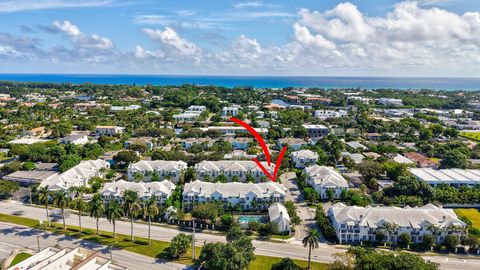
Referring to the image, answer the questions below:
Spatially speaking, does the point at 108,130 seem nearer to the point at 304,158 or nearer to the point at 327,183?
→ the point at 304,158

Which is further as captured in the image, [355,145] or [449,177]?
[355,145]

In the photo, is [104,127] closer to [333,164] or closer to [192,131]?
[192,131]

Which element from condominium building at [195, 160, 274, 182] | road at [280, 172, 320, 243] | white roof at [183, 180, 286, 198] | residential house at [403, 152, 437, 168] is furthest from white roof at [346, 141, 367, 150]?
white roof at [183, 180, 286, 198]

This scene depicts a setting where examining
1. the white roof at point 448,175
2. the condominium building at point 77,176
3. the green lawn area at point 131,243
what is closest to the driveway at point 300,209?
the green lawn area at point 131,243

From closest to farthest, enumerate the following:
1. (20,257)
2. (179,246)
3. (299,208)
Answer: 1. (179,246)
2. (20,257)
3. (299,208)

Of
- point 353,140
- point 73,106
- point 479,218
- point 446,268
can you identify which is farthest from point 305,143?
point 73,106

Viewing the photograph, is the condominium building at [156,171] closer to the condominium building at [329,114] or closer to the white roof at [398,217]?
the white roof at [398,217]

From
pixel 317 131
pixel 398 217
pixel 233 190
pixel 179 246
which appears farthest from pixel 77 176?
pixel 317 131

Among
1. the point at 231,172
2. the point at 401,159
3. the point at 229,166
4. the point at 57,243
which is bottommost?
the point at 57,243
